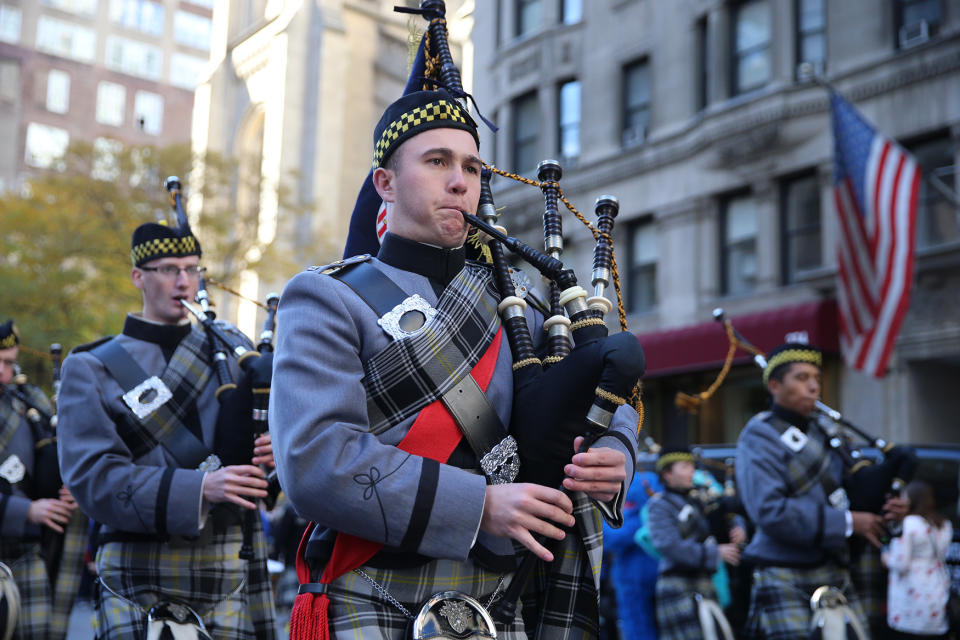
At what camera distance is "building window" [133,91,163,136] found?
5238 cm

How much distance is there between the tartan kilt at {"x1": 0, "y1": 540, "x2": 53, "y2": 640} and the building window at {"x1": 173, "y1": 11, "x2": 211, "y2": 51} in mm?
53644

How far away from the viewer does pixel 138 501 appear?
3.97 meters

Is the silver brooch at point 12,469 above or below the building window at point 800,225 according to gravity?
below

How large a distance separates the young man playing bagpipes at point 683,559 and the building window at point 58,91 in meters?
46.9

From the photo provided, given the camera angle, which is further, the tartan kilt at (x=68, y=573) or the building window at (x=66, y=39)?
the building window at (x=66, y=39)

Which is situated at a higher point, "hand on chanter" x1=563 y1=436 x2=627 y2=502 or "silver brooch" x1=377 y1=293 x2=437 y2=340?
"silver brooch" x1=377 y1=293 x2=437 y2=340

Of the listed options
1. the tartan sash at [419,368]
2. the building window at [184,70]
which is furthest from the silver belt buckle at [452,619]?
the building window at [184,70]

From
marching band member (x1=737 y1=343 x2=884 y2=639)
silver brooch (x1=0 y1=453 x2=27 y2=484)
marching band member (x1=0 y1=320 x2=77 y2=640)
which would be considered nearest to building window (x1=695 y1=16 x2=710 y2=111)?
marching band member (x1=737 y1=343 x2=884 y2=639)

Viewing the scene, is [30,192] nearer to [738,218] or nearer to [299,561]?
[738,218]

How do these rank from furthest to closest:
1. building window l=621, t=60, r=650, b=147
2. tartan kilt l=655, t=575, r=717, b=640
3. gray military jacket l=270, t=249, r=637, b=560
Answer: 1. building window l=621, t=60, r=650, b=147
2. tartan kilt l=655, t=575, r=717, b=640
3. gray military jacket l=270, t=249, r=637, b=560

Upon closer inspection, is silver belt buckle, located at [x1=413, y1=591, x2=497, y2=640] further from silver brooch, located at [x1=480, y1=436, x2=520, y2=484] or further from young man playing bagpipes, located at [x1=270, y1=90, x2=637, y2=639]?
silver brooch, located at [x1=480, y1=436, x2=520, y2=484]

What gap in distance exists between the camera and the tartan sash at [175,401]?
168 inches

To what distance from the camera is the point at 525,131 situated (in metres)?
20.8

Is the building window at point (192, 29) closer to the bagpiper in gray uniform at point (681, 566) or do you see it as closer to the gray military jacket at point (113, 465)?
the bagpiper in gray uniform at point (681, 566)
